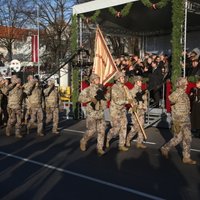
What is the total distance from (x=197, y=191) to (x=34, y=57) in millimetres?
18548

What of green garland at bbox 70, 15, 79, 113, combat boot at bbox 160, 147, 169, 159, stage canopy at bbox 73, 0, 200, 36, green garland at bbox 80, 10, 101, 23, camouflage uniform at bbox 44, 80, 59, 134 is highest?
stage canopy at bbox 73, 0, 200, 36

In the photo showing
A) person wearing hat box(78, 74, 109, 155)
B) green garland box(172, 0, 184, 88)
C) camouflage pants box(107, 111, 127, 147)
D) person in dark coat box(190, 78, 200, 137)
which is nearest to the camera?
person wearing hat box(78, 74, 109, 155)

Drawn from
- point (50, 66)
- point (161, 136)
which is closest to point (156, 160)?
point (161, 136)

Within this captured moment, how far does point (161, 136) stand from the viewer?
506 inches

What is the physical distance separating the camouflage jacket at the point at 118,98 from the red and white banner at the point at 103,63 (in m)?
0.88

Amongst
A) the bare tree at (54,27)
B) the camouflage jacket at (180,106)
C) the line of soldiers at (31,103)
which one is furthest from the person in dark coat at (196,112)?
the bare tree at (54,27)

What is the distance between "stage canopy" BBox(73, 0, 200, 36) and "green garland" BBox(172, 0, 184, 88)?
71.7 inches

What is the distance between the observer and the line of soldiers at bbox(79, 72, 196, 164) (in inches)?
341

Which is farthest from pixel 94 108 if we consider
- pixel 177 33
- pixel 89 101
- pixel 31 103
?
pixel 177 33

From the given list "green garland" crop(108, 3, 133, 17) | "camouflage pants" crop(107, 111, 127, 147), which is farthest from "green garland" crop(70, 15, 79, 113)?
"camouflage pants" crop(107, 111, 127, 147)

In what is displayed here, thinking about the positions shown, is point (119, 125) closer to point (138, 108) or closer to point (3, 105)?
point (138, 108)

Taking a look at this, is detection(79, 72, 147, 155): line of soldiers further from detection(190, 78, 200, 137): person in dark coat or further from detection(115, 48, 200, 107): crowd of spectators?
detection(115, 48, 200, 107): crowd of spectators

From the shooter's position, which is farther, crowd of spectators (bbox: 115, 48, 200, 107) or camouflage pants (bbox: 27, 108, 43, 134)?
crowd of spectators (bbox: 115, 48, 200, 107)

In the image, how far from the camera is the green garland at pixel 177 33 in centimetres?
1344
